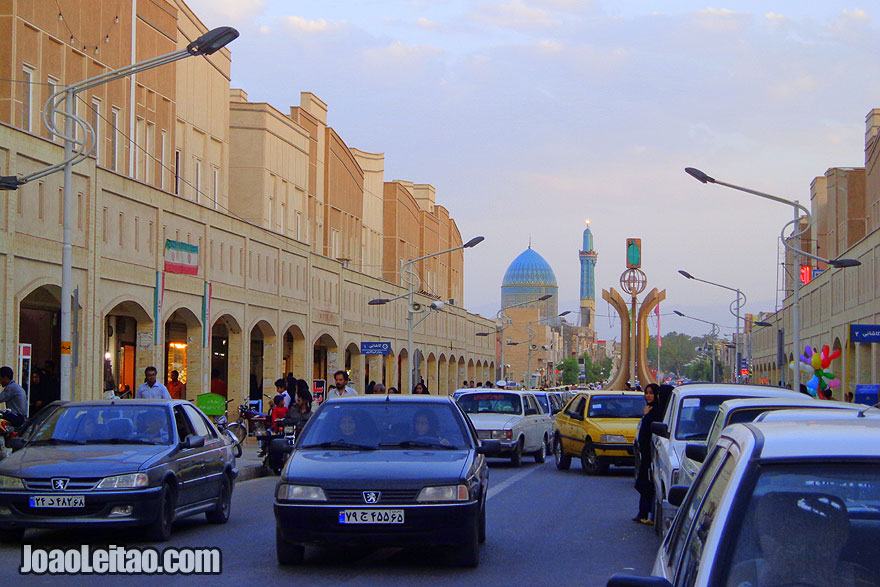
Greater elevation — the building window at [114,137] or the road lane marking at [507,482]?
the building window at [114,137]

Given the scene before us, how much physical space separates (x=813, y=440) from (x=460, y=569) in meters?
7.04

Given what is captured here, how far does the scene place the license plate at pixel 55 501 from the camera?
1133 cm

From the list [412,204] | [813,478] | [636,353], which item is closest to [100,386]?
[813,478]

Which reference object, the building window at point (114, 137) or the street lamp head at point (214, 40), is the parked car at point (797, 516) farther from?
the building window at point (114, 137)

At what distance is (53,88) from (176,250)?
6245mm

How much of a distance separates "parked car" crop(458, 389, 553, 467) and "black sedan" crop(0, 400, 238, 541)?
1121cm

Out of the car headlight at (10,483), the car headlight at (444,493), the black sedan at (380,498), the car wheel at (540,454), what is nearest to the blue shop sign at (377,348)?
the car wheel at (540,454)

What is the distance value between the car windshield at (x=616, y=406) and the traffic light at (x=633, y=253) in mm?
86129

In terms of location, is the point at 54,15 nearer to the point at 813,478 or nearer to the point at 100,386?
the point at 100,386

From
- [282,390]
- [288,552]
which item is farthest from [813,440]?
[282,390]

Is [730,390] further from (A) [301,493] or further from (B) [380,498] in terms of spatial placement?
(A) [301,493]

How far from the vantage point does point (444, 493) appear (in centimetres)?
1027

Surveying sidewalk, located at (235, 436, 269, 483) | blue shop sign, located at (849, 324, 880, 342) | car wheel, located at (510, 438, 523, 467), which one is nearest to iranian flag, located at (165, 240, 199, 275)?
sidewalk, located at (235, 436, 269, 483)

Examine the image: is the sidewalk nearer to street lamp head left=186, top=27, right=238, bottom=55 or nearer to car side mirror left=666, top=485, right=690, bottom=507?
street lamp head left=186, top=27, right=238, bottom=55
